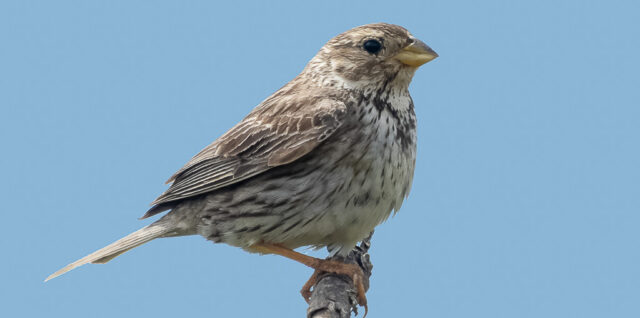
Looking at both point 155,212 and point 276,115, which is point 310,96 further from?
point 155,212

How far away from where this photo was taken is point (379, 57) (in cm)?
682

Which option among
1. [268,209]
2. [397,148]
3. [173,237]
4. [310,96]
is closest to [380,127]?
[397,148]

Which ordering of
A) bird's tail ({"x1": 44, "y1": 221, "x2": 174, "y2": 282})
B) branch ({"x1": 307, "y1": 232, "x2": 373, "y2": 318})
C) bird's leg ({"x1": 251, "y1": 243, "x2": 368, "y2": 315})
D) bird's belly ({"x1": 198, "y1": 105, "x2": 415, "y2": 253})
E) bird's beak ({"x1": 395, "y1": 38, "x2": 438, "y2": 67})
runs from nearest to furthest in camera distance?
branch ({"x1": 307, "y1": 232, "x2": 373, "y2": 318}) < bird's belly ({"x1": 198, "y1": 105, "x2": 415, "y2": 253}) < bird's beak ({"x1": 395, "y1": 38, "x2": 438, "y2": 67}) < bird's leg ({"x1": 251, "y1": 243, "x2": 368, "y2": 315}) < bird's tail ({"x1": 44, "y1": 221, "x2": 174, "y2": 282})

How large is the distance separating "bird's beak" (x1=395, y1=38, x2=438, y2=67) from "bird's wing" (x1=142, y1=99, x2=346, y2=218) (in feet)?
2.32

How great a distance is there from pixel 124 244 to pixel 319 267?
1.87 metres

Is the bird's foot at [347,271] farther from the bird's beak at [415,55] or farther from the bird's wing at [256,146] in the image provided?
the bird's beak at [415,55]

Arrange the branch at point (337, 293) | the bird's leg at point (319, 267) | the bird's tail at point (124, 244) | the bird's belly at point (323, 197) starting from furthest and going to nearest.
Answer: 1. the bird's tail at point (124, 244)
2. the bird's leg at point (319, 267)
3. the bird's belly at point (323, 197)
4. the branch at point (337, 293)

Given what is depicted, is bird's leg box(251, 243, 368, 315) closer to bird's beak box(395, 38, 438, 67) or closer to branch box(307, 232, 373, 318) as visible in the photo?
branch box(307, 232, 373, 318)

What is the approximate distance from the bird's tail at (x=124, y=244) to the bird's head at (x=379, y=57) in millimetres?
2107

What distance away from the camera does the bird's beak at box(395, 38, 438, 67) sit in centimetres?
678

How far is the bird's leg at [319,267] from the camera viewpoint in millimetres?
6887

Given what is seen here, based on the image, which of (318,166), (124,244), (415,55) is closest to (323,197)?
(318,166)

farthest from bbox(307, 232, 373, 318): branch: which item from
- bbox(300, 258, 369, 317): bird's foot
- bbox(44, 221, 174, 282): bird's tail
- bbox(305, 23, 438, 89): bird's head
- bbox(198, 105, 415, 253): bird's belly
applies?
bbox(305, 23, 438, 89): bird's head


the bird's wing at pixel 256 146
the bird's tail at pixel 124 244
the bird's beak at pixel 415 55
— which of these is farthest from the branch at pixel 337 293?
the bird's beak at pixel 415 55
